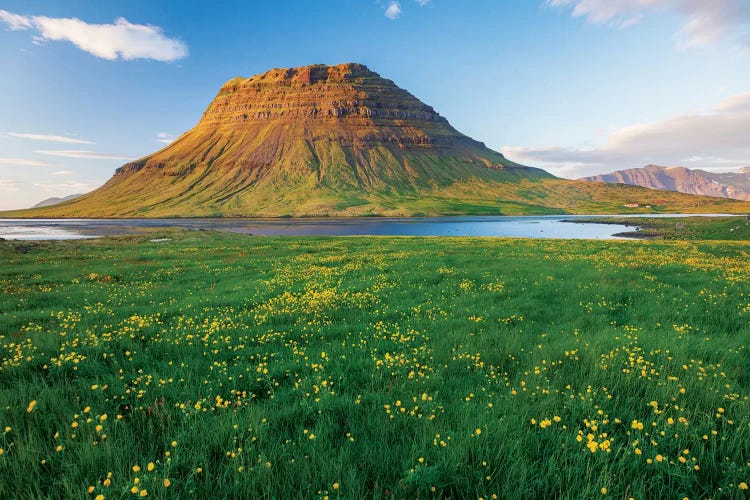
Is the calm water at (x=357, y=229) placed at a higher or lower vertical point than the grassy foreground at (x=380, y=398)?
higher

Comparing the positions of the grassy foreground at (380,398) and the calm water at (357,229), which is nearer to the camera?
the grassy foreground at (380,398)

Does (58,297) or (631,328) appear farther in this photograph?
(58,297)

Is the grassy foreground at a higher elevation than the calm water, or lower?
lower

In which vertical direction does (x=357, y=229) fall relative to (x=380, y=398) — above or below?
above

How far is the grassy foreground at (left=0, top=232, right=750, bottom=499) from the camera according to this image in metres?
3.82

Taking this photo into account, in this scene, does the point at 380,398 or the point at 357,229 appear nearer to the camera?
the point at 380,398

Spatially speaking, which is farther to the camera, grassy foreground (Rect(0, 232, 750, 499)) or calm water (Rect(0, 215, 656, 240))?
calm water (Rect(0, 215, 656, 240))

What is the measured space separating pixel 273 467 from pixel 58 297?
15889mm

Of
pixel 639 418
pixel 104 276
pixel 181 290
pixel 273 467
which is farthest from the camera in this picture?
pixel 104 276

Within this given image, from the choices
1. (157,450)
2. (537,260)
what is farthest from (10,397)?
(537,260)

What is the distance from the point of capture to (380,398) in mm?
5609

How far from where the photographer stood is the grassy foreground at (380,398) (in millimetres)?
3820

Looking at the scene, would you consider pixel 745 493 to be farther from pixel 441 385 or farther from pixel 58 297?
pixel 58 297

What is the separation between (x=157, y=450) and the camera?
4.38m
